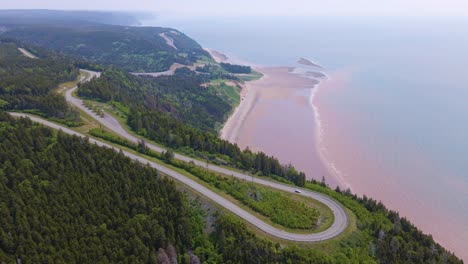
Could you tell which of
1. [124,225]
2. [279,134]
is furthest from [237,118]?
[124,225]

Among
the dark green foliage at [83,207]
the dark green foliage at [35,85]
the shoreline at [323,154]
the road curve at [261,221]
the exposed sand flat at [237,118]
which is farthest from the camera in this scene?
the exposed sand flat at [237,118]

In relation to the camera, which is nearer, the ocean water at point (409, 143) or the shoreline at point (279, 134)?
the ocean water at point (409, 143)

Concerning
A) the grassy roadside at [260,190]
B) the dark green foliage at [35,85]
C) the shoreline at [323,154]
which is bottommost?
the shoreline at [323,154]

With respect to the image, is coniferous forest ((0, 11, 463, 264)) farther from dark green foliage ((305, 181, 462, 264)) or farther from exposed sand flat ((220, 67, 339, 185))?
exposed sand flat ((220, 67, 339, 185))

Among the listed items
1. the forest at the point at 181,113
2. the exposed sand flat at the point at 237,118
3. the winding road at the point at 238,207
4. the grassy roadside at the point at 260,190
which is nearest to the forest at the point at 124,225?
the winding road at the point at 238,207

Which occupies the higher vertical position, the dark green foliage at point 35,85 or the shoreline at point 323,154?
the dark green foliage at point 35,85

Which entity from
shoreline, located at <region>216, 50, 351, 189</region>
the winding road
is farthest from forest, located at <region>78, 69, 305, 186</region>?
shoreline, located at <region>216, 50, 351, 189</region>

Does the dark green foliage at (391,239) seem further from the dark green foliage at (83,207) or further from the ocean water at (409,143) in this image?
the dark green foliage at (83,207)
